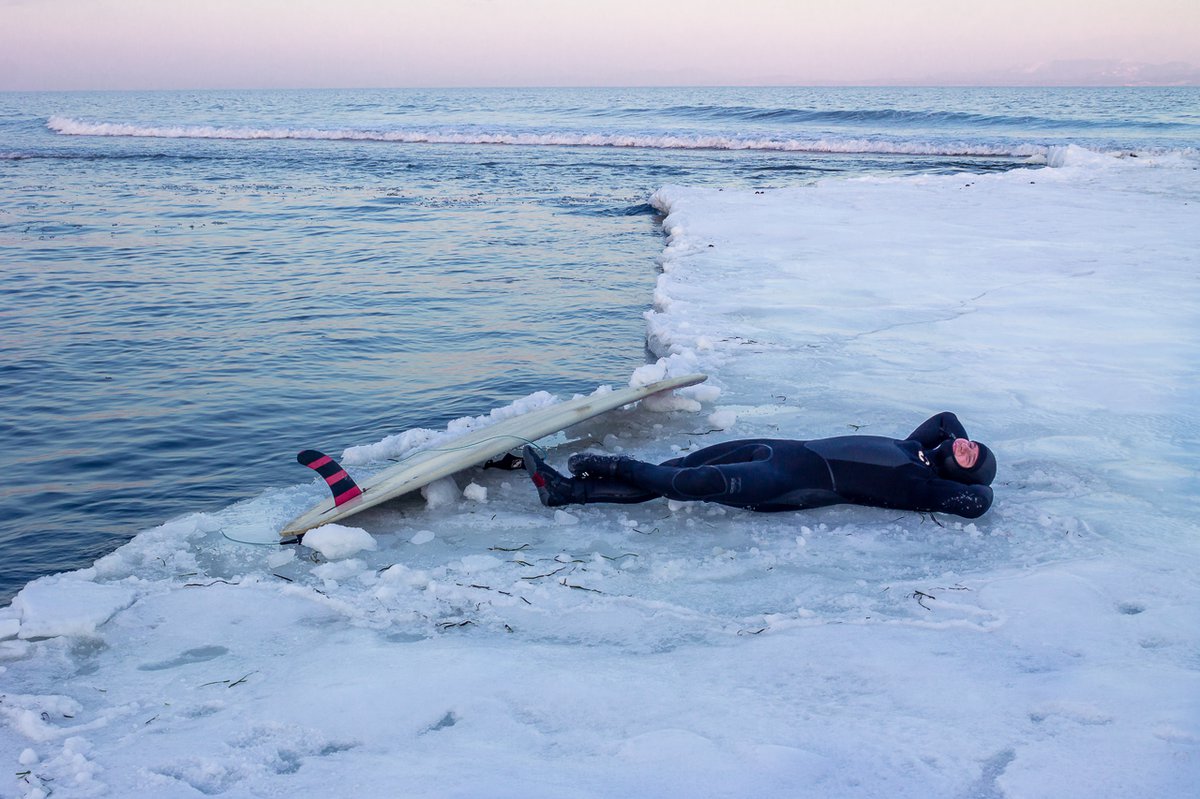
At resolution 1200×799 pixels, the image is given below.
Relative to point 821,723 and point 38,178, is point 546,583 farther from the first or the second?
point 38,178

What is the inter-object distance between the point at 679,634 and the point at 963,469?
1.71 metres

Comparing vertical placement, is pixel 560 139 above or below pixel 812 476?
above

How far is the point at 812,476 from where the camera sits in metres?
4.50

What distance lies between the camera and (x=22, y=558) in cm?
452

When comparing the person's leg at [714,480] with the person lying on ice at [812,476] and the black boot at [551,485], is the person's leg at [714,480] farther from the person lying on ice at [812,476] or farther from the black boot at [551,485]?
the black boot at [551,485]

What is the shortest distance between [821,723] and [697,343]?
4.78 metres

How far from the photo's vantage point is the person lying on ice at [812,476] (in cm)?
439

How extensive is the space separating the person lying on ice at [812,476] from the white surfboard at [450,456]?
0.35 meters

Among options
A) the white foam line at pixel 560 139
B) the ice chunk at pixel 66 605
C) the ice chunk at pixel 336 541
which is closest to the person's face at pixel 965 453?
the ice chunk at pixel 336 541

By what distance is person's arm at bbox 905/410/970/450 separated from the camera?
4.66 meters

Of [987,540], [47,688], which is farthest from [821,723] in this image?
[47,688]

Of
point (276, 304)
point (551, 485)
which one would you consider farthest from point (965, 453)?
point (276, 304)

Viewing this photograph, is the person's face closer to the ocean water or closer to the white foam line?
the ocean water

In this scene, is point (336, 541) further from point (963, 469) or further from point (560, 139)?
point (560, 139)
